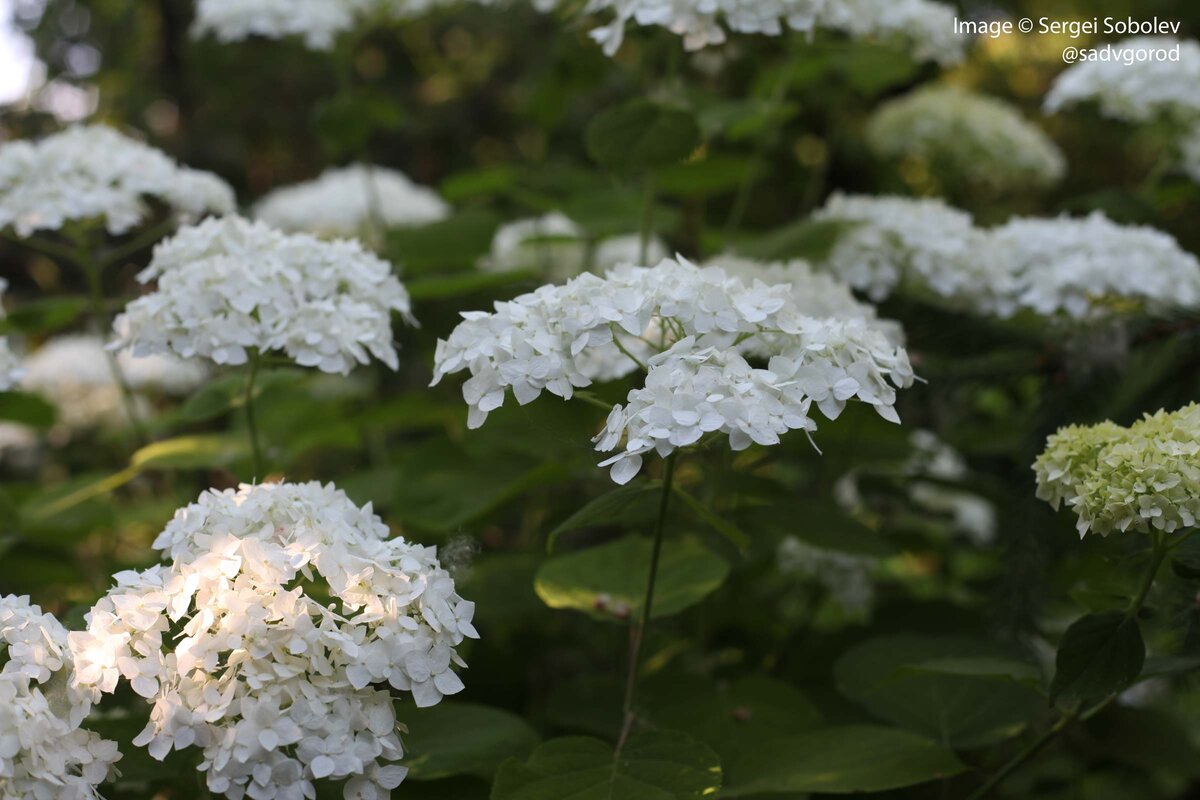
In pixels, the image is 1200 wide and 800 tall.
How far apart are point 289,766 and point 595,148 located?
4.31 ft

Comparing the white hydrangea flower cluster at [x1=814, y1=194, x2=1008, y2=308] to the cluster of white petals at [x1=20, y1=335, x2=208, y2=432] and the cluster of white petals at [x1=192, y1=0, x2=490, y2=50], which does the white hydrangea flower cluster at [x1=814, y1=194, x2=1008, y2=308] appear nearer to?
the cluster of white petals at [x1=192, y1=0, x2=490, y2=50]

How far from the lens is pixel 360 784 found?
124 centimetres

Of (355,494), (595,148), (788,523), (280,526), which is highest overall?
(595,148)

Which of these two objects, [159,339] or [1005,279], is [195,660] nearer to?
[159,339]

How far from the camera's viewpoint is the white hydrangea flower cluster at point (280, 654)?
3.87ft

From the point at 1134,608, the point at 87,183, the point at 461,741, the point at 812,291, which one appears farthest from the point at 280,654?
the point at 87,183

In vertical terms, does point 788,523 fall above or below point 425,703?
below

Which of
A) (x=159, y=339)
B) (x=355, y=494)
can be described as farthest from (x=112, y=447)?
(x=159, y=339)

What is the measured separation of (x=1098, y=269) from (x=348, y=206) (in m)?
2.22

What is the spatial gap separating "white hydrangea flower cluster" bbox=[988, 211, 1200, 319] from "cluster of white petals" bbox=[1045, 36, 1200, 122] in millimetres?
436

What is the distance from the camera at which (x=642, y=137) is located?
2.11 metres

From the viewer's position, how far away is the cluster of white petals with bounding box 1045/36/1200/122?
248 centimetres

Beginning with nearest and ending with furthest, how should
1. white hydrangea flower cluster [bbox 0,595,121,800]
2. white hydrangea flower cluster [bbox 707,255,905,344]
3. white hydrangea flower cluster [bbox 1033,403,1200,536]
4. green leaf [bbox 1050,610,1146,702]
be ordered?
white hydrangea flower cluster [bbox 0,595,121,800], white hydrangea flower cluster [bbox 1033,403,1200,536], green leaf [bbox 1050,610,1146,702], white hydrangea flower cluster [bbox 707,255,905,344]

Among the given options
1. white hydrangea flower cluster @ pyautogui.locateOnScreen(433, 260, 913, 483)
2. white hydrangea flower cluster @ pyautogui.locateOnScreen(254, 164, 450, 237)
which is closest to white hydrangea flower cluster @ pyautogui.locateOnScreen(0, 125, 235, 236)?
white hydrangea flower cluster @ pyautogui.locateOnScreen(433, 260, 913, 483)
